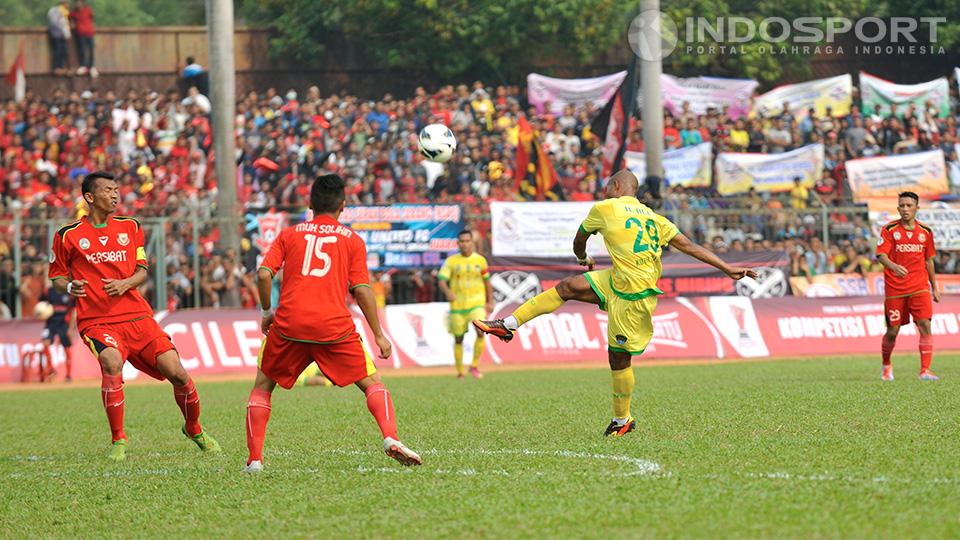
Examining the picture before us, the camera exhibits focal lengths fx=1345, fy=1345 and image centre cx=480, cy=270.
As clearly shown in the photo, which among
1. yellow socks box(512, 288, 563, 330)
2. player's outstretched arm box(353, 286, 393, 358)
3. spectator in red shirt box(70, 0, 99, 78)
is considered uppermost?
spectator in red shirt box(70, 0, 99, 78)

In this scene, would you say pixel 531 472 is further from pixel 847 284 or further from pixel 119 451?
pixel 847 284

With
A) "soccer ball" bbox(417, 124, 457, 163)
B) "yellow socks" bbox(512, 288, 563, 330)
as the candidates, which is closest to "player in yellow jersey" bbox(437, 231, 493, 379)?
"soccer ball" bbox(417, 124, 457, 163)

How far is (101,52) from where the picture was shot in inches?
1471

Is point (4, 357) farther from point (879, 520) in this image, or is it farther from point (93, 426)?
point (879, 520)

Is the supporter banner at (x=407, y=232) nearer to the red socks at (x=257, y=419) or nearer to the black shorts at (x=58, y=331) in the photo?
the black shorts at (x=58, y=331)

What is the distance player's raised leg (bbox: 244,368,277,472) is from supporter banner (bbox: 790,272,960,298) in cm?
1814

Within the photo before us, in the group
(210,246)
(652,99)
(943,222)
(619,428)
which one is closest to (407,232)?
(210,246)

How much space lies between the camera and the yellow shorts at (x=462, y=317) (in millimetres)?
20922

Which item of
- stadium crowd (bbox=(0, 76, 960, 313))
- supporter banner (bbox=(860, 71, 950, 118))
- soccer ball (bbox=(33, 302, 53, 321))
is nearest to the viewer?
soccer ball (bbox=(33, 302, 53, 321))

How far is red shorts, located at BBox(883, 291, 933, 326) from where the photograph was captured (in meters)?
16.5

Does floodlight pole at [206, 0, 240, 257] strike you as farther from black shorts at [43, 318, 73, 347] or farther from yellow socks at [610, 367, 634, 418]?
yellow socks at [610, 367, 634, 418]

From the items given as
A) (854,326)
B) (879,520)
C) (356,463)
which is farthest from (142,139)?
(879,520)

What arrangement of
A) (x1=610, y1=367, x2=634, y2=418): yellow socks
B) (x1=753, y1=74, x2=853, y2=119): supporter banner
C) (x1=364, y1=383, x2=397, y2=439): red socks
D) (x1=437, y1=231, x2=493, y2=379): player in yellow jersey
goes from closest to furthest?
(x1=364, y1=383, x2=397, y2=439): red socks → (x1=610, y1=367, x2=634, y2=418): yellow socks → (x1=437, y1=231, x2=493, y2=379): player in yellow jersey → (x1=753, y1=74, x2=853, y2=119): supporter banner

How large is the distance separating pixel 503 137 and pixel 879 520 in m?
23.8
